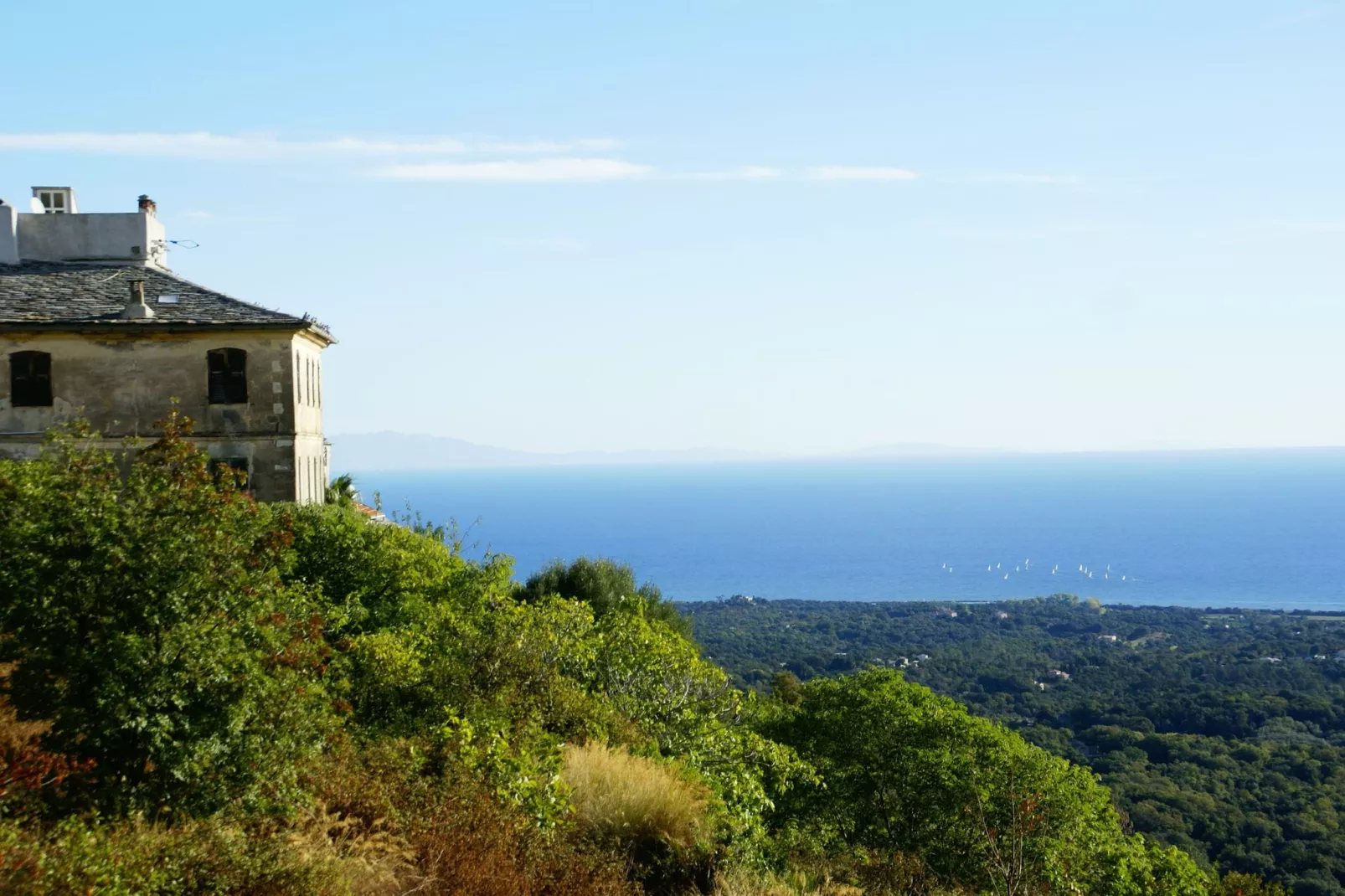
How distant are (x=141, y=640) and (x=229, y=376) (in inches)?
798

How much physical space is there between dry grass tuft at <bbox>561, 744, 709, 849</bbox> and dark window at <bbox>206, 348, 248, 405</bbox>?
1865 centimetres

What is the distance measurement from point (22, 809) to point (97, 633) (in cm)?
146

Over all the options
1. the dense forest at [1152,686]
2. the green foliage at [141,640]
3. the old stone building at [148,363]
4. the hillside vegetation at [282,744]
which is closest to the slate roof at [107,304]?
the old stone building at [148,363]

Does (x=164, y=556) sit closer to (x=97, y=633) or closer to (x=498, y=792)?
(x=97, y=633)

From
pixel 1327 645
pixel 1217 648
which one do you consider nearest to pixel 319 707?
pixel 1217 648

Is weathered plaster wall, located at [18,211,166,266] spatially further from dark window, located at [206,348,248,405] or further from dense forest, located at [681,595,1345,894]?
dense forest, located at [681,595,1345,894]

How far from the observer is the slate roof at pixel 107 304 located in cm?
2692

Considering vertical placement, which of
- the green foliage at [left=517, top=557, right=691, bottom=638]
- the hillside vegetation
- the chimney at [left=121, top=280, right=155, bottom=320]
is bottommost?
the green foliage at [left=517, top=557, right=691, bottom=638]

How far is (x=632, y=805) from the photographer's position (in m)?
12.1

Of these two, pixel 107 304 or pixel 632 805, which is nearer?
pixel 632 805

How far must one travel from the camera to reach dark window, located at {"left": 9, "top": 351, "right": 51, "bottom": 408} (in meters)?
27.1

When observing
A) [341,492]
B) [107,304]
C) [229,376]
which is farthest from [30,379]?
[341,492]

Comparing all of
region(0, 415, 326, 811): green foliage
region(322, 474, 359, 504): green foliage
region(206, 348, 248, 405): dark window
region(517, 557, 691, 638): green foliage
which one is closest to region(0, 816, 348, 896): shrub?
region(0, 415, 326, 811): green foliage

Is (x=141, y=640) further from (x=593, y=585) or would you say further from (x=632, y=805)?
(x=593, y=585)
